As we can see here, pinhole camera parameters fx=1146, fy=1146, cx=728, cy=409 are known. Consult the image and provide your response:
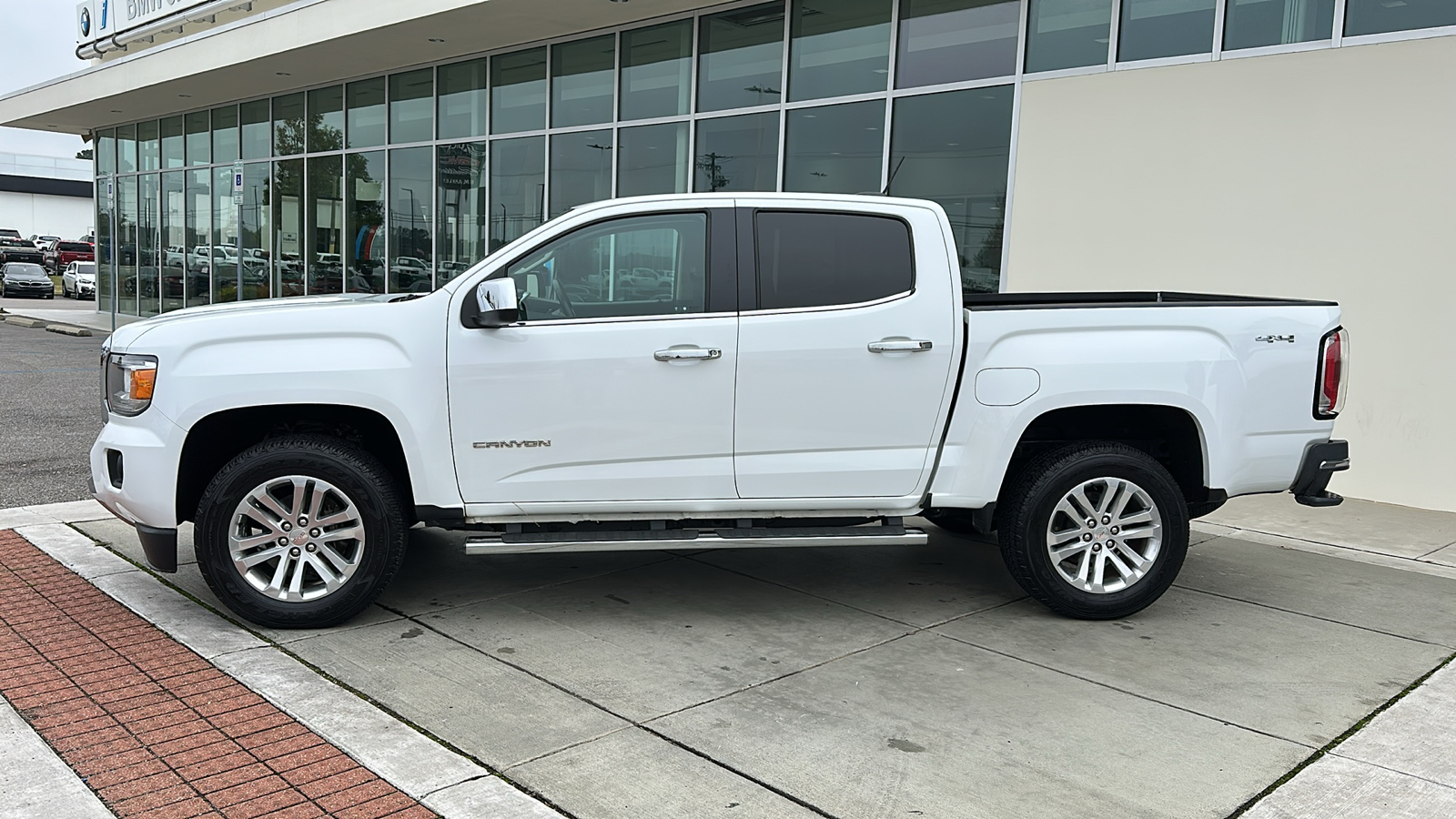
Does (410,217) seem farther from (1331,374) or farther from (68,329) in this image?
(1331,374)

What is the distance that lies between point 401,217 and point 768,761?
15606 mm

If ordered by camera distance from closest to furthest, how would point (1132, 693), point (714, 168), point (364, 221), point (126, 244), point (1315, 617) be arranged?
point (1132, 693)
point (1315, 617)
point (714, 168)
point (364, 221)
point (126, 244)

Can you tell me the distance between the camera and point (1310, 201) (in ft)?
28.3

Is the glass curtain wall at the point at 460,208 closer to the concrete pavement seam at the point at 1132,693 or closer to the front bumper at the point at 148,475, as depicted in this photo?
the front bumper at the point at 148,475

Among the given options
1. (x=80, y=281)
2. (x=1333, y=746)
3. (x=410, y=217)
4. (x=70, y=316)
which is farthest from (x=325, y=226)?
(x=80, y=281)

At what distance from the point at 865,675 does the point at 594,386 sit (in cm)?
175

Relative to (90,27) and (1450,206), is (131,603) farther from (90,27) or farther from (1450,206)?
(90,27)

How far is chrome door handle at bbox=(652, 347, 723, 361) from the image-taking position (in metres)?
5.22

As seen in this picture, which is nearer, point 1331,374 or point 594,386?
point 594,386

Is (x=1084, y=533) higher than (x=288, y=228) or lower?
lower

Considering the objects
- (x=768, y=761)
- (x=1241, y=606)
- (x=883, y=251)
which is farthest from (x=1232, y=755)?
(x=883, y=251)

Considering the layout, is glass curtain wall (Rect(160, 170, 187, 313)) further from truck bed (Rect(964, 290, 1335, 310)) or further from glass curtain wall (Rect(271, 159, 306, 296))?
truck bed (Rect(964, 290, 1335, 310))

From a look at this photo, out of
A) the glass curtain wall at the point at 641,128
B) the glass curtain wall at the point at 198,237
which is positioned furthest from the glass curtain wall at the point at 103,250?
the glass curtain wall at the point at 641,128

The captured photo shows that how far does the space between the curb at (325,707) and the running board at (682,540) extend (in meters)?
0.97
